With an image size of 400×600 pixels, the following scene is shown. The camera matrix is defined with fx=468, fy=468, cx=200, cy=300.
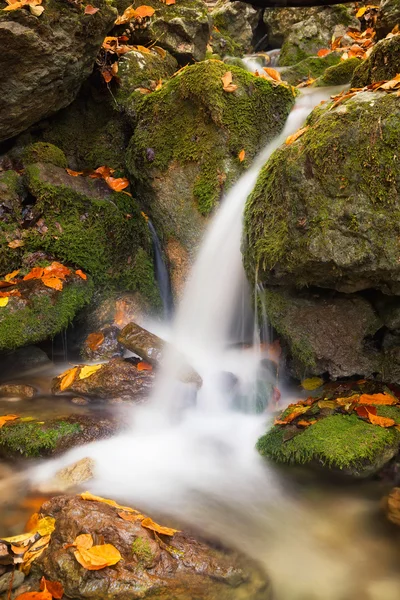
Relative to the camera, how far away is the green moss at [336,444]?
330 centimetres

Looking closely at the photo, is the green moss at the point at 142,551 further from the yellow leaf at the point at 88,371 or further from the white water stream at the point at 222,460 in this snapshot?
the yellow leaf at the point at 88,371

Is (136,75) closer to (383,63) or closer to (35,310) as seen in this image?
(383,63)

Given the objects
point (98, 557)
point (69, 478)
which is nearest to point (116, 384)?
point (69, 478)

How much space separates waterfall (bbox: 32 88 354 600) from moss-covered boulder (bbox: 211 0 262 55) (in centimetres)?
646

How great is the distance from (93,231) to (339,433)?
374cm

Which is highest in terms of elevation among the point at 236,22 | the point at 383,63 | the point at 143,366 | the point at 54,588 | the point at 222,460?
the point at 236,22

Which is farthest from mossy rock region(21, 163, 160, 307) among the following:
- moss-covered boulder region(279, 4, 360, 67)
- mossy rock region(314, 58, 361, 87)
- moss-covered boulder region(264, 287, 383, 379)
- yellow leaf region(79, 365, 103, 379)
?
moss-covered boulder region(279, 4, 360, 67)

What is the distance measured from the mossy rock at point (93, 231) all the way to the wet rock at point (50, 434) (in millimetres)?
2188

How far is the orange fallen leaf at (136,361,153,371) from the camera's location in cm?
460

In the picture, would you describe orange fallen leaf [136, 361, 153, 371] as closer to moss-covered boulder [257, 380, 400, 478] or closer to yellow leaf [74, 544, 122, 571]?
moss-covered boulder [257, 380, 400, 478]

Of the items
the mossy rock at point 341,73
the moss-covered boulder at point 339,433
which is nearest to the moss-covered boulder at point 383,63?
the mossy rock at point 341,73

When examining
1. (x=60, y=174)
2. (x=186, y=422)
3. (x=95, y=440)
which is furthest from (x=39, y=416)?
(x=60, y=174)

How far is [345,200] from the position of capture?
366cm

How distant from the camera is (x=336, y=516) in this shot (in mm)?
3082
